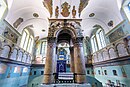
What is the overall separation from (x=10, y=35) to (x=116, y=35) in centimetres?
1105

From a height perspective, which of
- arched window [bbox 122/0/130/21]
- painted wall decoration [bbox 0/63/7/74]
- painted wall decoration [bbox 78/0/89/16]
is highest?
painted wall decoration [bbox 78/0/89/16]

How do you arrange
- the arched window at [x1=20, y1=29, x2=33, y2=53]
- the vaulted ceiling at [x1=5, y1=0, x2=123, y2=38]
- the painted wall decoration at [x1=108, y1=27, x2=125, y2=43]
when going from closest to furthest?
the vaulted ceiling at [x1=5, y1=0, x2=123, y2=38] → the painted wall decoration at [x1=108, y1=27, x2=125, y2=43] → the arched window at [x1=20, y1=29, x2=33, y2=53]

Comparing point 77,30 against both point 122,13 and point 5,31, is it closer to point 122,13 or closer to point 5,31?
point 122,13

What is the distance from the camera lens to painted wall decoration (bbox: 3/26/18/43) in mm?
7384

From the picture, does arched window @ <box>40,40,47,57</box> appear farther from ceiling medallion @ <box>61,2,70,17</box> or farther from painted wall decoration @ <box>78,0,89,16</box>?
painted wall decoration @ <box>78,0,89,16</box>

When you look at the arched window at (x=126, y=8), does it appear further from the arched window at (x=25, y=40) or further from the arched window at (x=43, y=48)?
the arched window at (x=43, y=48)

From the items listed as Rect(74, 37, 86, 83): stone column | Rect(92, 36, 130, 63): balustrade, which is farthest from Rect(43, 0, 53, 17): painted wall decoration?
Rect(92, 36, 130, 63): balustrade

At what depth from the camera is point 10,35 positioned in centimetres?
808

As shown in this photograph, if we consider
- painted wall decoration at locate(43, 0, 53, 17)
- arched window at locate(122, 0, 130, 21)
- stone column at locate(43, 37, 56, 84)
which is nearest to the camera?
stone column at locate(43, 37, 56, 84)

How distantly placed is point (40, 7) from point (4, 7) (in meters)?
3.01

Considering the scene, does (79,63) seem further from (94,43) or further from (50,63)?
(94,43)

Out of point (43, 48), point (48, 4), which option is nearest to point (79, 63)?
point (48, 4)

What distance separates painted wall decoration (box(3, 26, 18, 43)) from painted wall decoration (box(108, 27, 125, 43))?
430 inches

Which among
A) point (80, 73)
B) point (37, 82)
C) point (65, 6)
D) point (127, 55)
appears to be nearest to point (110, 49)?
point (127, 55)
